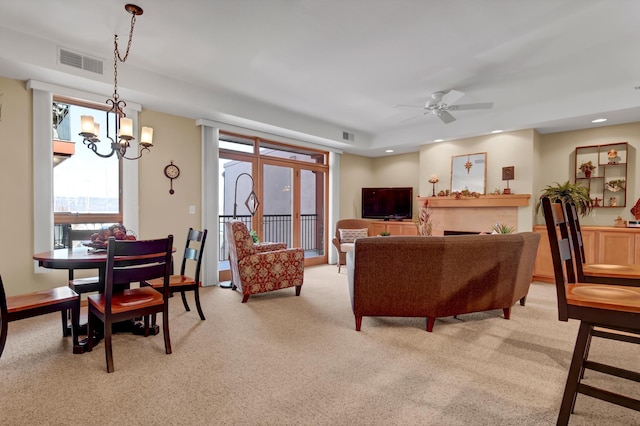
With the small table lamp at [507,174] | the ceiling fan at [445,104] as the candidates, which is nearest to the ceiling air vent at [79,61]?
the ceiling fan at [445,104]

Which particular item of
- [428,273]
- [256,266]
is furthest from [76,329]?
[428,273]

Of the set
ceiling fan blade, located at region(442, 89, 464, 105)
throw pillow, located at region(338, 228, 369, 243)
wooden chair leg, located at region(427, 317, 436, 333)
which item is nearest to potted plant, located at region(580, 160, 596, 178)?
ceiling fan blade, located at region(442, 89, 464, 105)

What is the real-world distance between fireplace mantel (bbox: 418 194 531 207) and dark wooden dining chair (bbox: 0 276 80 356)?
573 centimetres

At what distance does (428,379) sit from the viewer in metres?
2.20

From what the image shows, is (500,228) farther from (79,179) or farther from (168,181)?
(79,179)

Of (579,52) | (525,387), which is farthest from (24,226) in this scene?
(579,52)

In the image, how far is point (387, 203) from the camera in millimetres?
7234

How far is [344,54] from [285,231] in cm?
373

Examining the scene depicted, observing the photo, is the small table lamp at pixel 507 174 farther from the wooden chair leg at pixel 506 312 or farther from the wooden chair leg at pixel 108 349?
the wooden chair leg at pixel 108 349

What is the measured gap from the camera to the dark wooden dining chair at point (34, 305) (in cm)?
213

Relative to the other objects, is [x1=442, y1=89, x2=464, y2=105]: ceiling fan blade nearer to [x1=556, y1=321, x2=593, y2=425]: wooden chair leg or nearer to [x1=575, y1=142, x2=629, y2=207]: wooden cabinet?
[x1=575, y1=142, x2=629, y2=207]: wooden cabinet

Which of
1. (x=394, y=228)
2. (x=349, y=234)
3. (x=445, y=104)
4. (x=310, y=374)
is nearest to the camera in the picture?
(x=310, y=374)

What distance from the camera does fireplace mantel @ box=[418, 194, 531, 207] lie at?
532 cm

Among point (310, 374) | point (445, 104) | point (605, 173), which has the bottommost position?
point (310, 374)
